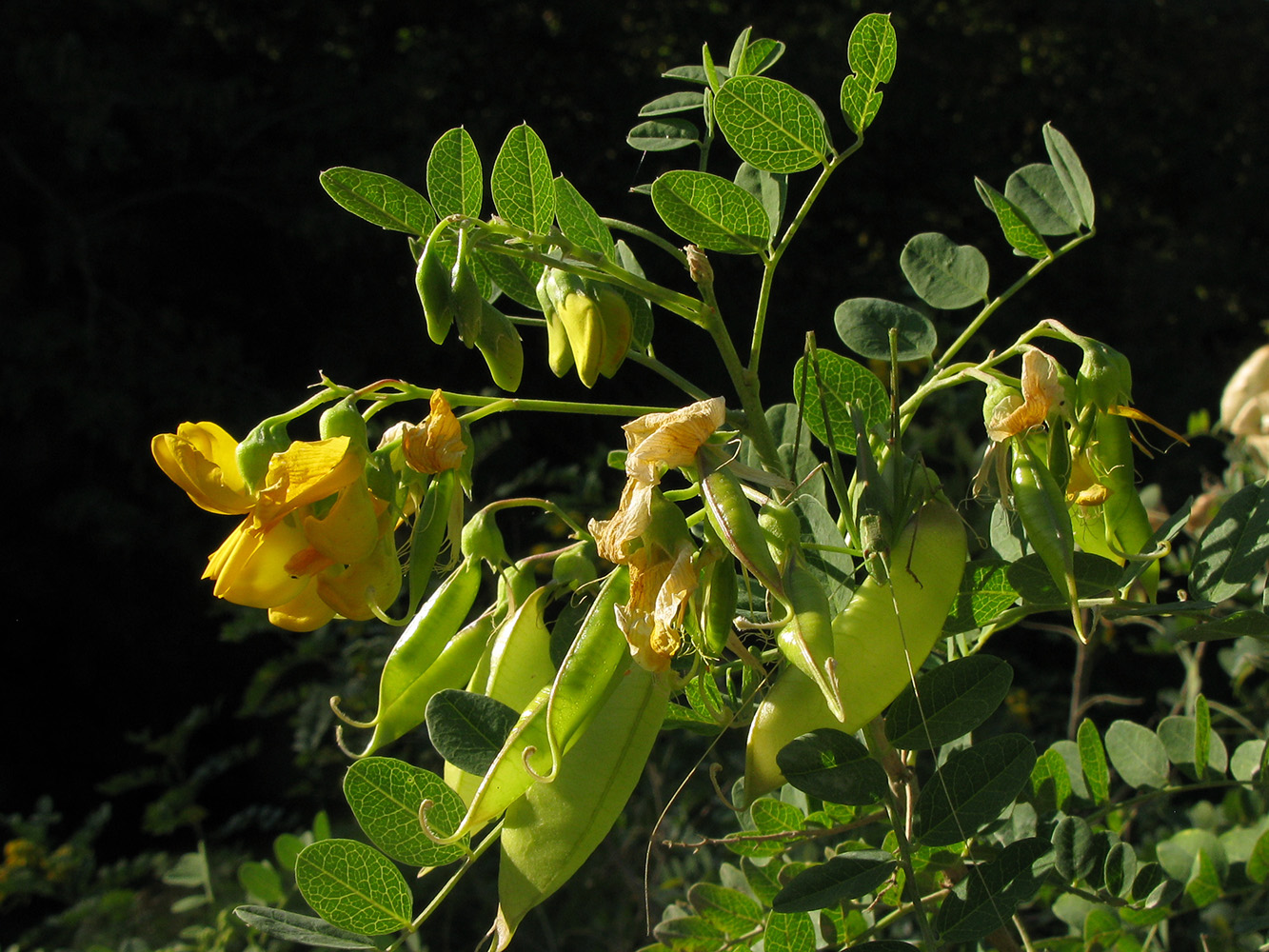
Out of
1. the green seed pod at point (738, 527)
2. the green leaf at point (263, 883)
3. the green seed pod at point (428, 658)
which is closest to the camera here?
the green seed pod at point (738, 527)

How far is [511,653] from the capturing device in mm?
433

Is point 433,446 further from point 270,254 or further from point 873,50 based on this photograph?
point 270,254

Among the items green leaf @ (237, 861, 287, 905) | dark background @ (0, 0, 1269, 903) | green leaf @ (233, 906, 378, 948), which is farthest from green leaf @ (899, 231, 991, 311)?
dark background @ (0, 0, 1269, 903)

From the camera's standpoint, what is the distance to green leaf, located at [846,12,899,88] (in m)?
0.49

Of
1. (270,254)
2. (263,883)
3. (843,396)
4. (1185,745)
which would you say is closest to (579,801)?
(843,396)

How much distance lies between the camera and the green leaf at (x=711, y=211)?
1.62 ft

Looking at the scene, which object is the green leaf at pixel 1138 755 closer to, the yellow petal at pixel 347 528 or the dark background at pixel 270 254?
the yellow petal at pixel 347 528

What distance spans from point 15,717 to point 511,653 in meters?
3.28

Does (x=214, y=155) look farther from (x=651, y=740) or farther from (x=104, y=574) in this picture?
(x=651, y=740)

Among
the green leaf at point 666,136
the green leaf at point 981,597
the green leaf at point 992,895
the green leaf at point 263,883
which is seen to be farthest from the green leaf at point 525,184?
the green leaf at point 263,883

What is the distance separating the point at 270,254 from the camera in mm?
3207

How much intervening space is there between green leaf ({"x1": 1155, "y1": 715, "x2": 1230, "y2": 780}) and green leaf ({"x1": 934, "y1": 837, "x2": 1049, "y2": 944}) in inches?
10.6

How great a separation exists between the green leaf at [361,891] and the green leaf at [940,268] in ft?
1.43

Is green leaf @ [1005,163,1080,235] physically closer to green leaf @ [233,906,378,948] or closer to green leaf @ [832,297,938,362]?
green leaf @ [832,297,938,362]
